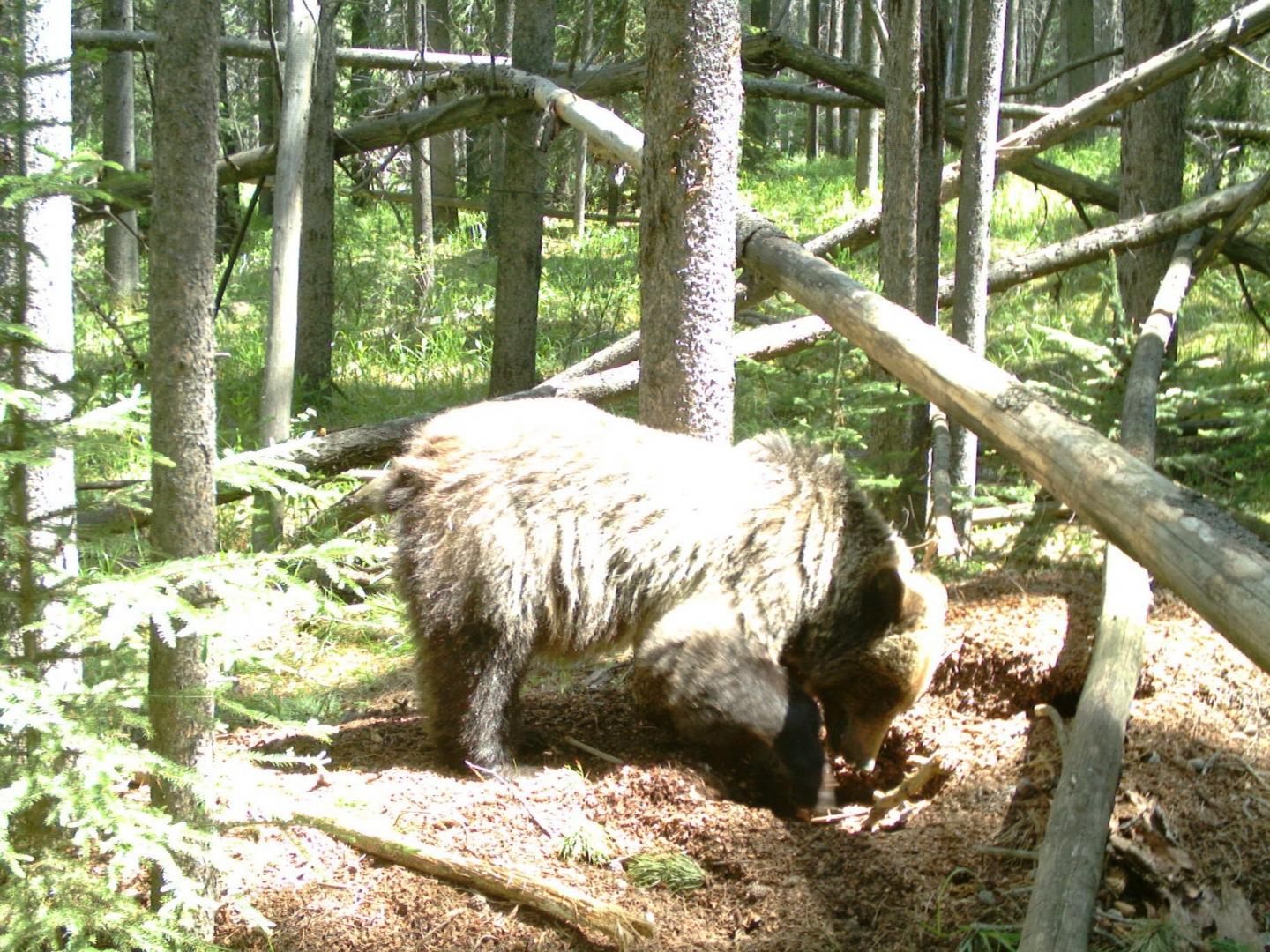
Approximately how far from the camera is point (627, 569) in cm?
505

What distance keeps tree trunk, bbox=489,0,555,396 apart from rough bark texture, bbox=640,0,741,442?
385cm

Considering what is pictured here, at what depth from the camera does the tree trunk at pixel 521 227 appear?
951 cm

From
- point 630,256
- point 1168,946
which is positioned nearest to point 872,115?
point 630,256

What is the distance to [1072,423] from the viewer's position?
13.4 feet

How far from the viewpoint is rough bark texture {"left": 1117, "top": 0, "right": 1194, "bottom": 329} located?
8086mm

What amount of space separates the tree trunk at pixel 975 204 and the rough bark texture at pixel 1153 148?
1.41 meters

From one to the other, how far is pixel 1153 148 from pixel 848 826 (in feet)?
19.0

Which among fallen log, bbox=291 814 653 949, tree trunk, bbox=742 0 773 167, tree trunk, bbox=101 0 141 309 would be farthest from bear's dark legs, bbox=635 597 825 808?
tree trunk, bbox=742 0 773 167

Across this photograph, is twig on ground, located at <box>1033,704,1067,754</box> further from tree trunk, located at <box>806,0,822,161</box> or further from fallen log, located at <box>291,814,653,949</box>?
tree trunk, located at <box>806,0,822,161</box>

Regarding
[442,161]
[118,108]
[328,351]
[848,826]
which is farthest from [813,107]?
[848,826]

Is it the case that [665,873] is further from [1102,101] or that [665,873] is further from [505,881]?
[1102,101]

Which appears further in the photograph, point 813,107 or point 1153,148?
point 813,107

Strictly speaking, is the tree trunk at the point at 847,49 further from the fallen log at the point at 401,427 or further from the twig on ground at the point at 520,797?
the twig on ground at the point at 520,797

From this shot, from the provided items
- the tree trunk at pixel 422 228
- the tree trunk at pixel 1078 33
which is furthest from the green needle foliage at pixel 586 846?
the tree trunk at pixel 1078 33
